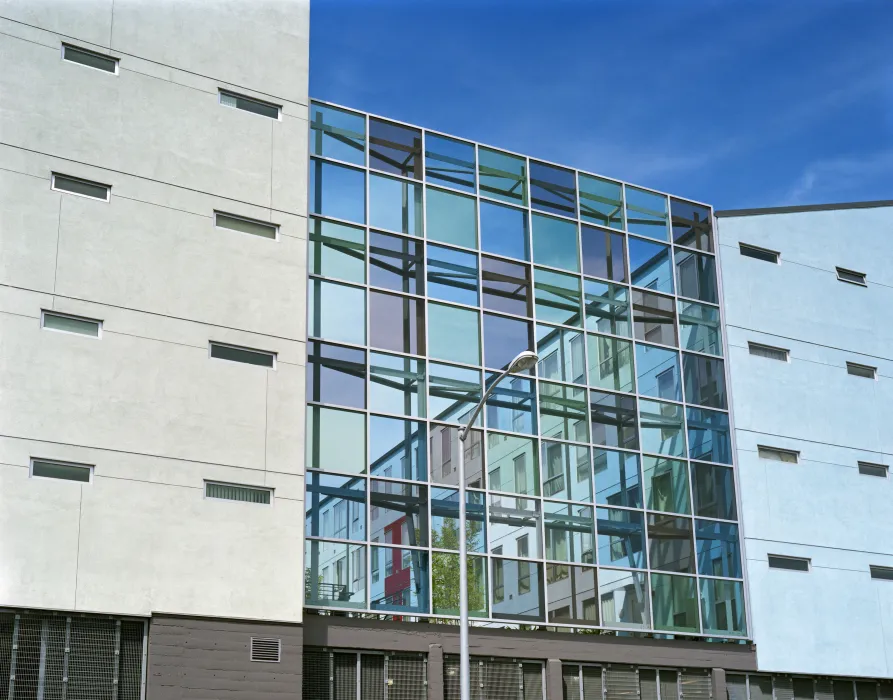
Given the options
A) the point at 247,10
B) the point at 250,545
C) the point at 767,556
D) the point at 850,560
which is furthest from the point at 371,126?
the point at 850,560

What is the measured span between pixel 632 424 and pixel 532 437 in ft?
9.74

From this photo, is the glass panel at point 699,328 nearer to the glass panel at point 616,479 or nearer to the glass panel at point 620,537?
the glass panel at point 616,479

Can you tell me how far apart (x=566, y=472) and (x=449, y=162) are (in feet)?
26.1

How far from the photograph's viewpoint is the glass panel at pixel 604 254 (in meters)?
30.3

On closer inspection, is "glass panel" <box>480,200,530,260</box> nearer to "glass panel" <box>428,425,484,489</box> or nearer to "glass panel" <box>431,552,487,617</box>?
"glass panel" <box>428,425,484,489</box>

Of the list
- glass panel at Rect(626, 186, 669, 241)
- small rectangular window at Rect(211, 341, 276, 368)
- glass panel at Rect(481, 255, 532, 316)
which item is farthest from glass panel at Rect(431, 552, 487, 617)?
glass panel at Rect(626, 186, 669, 241)

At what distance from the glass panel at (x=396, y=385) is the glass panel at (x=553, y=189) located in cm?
584

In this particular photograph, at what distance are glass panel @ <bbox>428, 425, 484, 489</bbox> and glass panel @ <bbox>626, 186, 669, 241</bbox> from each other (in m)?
7.80

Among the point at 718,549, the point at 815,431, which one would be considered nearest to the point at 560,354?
the point at 718,549

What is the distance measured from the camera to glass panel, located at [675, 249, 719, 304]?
31.6 meters

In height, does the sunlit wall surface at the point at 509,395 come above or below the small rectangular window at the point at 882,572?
above

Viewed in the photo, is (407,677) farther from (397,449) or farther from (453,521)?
(397,449)

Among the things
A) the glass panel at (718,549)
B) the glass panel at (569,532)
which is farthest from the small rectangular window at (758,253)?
the glass panel at (569,532)

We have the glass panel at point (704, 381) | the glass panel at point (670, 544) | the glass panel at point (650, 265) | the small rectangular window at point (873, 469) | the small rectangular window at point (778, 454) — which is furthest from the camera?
the small rectangular window at point (873, 469)
